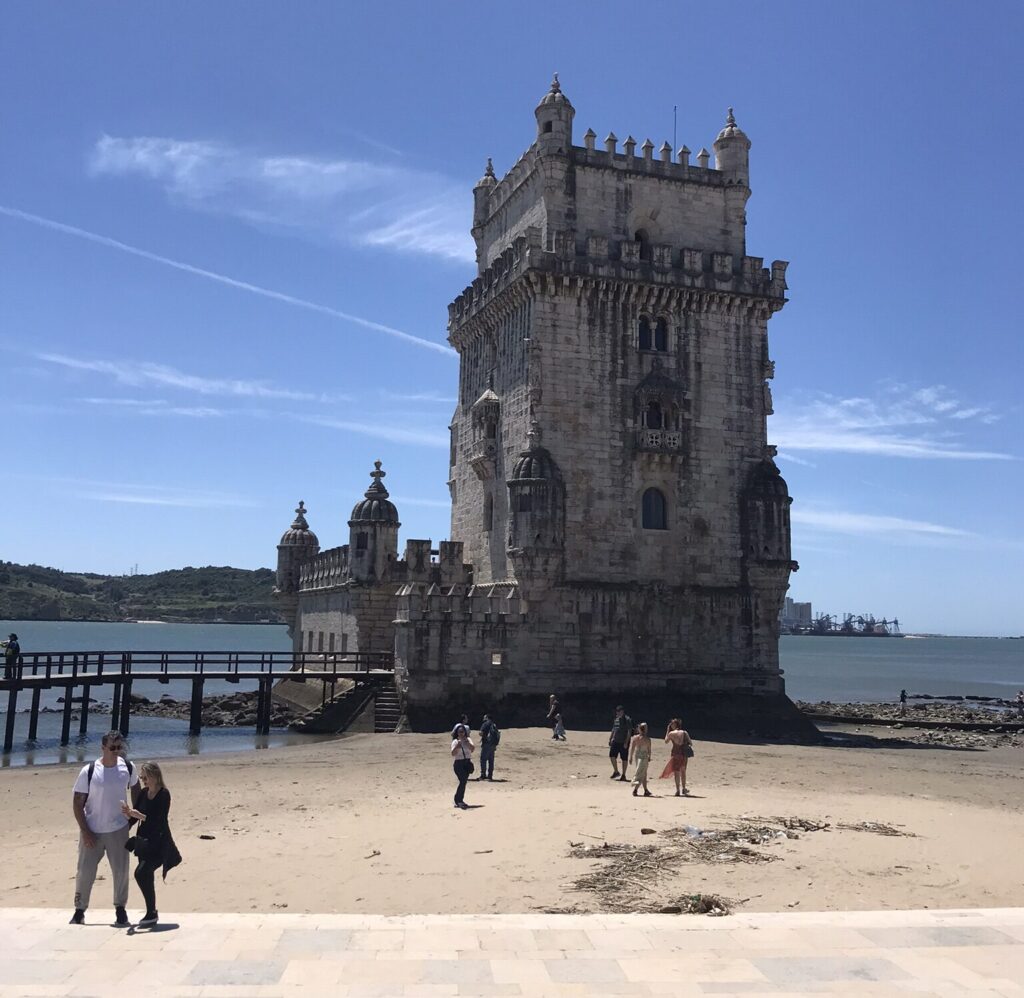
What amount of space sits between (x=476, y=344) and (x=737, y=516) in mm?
12363

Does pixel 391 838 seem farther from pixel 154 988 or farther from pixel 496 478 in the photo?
pixel 496 478

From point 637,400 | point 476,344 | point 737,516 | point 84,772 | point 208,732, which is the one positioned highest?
point 476,344

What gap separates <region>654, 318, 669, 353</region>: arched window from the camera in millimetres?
35406

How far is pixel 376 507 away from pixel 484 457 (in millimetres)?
5786

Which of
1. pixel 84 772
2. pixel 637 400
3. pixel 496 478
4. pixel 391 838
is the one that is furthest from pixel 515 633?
pixel 84 772

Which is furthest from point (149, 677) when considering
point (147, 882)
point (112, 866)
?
point (147, 882)

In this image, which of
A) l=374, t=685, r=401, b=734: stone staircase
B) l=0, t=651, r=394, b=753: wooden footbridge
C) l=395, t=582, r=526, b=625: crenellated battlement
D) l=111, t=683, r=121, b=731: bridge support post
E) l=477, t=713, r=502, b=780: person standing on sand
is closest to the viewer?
l=477, t=713, r=502, b=780: person standing on sand

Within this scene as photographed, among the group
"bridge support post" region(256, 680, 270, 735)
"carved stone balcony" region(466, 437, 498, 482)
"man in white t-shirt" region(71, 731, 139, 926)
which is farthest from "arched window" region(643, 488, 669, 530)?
"man in white t-shirt" region(71, 731, 139, 926)

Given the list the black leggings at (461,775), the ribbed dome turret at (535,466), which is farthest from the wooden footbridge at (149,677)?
the black leggings at (461,775)

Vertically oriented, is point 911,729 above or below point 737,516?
below

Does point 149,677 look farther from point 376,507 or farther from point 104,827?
point 104,827

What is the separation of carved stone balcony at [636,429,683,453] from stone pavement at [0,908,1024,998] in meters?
24.0

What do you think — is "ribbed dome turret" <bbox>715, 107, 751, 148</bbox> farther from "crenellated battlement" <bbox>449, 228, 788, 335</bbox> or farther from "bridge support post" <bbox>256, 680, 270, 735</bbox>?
"bridge support post" <bbox>256, 680, 270, 735</bbox>

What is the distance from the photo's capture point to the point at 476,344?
1555 inches
